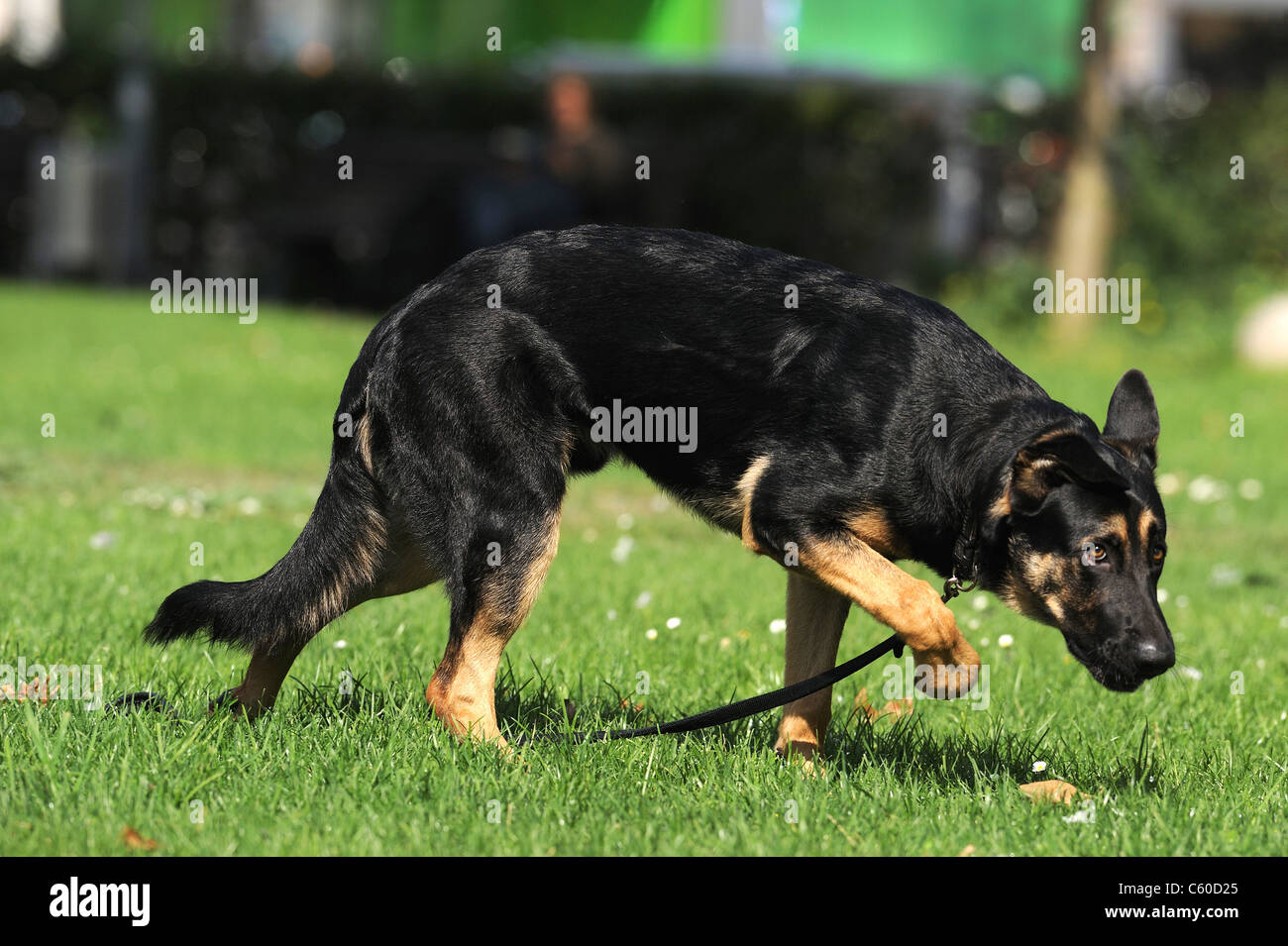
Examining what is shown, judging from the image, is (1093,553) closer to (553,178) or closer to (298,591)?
(298,591)

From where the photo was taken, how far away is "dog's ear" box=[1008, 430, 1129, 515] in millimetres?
3912

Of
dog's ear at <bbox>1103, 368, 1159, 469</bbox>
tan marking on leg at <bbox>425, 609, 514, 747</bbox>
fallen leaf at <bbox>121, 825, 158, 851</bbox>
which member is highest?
dog's ear at <bbox>1103, 368, 1159, 469</bbox>

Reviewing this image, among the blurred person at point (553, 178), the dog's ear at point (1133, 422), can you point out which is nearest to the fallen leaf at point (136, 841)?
the dog's ear at point (1133, 422)

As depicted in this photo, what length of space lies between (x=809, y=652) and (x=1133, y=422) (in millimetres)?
1142

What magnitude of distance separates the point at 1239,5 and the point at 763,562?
832 inches

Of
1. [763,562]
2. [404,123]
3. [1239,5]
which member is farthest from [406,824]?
[1239,5]

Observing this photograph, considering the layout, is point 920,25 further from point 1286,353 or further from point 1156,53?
point 1156,53

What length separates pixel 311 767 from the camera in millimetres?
4137

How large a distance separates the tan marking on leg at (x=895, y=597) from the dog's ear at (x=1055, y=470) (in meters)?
0.34

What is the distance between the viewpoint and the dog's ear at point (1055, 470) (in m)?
3.91

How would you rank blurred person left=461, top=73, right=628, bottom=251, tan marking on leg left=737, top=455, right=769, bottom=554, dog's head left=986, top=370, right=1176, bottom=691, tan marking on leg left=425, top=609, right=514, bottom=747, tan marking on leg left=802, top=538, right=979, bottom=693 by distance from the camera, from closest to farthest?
1. dog's head left=986, top=370, right=1176, bottom=691
2. tan marking on leg left=802, top=538, right=979, bottom=693
3. tan marking on leg left=737, top=455, right=769, bottom=554
4. tan marking on leg left=425, top=609, right=514, bottom=747
5. blurred person left=461, top=73, right=628, bottom=251

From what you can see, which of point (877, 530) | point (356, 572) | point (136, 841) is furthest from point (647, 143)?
point (136, 841)

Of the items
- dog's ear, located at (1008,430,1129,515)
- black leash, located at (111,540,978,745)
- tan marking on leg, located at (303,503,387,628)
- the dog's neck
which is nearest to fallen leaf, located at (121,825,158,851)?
black leash, located at (111,540,978,745)

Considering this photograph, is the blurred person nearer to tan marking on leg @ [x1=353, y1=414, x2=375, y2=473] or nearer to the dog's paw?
tan marking on leg @ [x1=353, y1=414, x2=375, y2=473]
